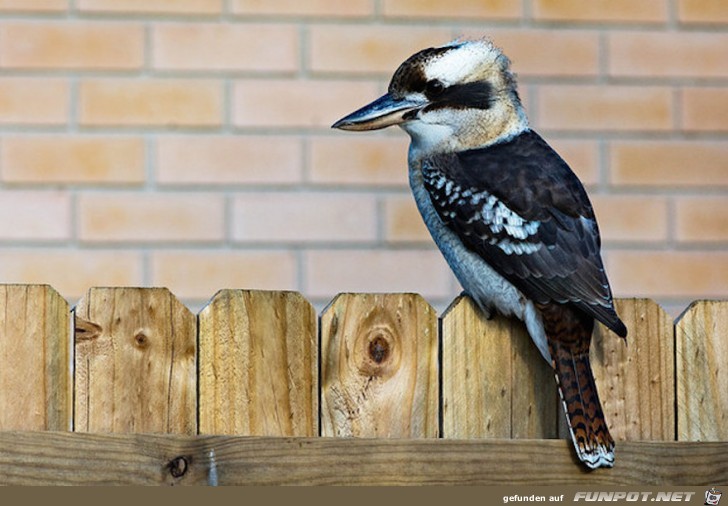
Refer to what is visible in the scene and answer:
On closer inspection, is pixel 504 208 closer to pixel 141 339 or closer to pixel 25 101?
pixel 141 339

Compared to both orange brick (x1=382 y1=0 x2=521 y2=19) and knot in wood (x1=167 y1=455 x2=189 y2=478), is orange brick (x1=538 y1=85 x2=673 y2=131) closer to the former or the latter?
orange brick (x1=382 y1=0 x2=521 y2=19)

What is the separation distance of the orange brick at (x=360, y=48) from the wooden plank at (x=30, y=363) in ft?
5.76

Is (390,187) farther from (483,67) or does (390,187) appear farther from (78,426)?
(78,426)

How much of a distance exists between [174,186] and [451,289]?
82cm

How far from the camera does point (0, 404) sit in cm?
287

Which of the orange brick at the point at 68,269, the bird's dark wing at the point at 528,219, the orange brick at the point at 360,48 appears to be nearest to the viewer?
the bird's dark wing at the point at 528,219

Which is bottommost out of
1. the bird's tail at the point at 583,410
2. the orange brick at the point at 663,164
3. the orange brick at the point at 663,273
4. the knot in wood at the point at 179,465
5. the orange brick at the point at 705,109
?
A: the knot in wood at the point at 179,465

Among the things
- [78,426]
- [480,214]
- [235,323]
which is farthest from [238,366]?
[480,214]

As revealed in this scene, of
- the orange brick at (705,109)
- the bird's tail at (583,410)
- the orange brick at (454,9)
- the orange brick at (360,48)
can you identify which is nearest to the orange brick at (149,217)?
the orange brick at (360,48)

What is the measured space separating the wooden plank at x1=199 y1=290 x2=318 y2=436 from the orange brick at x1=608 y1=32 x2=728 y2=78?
1.92 metres

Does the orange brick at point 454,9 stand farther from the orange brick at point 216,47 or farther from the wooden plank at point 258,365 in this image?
the wooden plank at point 258,365

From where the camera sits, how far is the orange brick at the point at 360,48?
4.45 metres

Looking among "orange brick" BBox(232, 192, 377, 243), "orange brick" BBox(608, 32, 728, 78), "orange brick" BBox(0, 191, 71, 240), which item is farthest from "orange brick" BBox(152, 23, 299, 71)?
"orange brick" BBox(608, 32, 728, 78)

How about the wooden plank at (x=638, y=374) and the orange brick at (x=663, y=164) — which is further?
the orange brick at (x=663, y=164)
